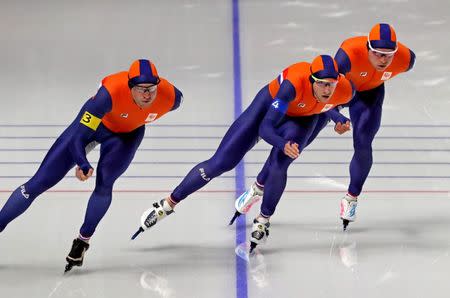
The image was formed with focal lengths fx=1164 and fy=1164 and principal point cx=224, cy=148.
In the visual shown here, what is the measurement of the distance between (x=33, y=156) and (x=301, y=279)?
3.19m

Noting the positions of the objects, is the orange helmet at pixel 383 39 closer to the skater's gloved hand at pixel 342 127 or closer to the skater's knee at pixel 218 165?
the skater's gloved hand at pixel 342 127

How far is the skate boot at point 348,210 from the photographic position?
9016mm

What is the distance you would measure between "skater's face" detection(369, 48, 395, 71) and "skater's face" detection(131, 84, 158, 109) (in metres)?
1.67

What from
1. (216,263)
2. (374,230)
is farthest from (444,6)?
(216,263)

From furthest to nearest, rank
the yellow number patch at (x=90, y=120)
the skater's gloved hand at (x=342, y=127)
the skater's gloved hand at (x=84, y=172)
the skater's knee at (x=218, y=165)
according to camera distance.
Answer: the skater's knee at (x=218, y=165), the skater's gloved hand at (x=342, y=127), the yellow number patch at (x=90, y=120), the skater's gloved hand at (x=84, y=172)

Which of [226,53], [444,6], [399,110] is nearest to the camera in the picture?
[399,110]

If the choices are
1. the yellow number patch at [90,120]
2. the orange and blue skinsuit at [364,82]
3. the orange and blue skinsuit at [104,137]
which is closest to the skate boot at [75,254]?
the orange and blue skinsuit at [104,137]

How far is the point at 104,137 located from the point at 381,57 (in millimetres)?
2082

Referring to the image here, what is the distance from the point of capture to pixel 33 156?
1029 cm

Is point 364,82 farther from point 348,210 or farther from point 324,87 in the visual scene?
point 348,210

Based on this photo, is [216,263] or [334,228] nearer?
[216,263]

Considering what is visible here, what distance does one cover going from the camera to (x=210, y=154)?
1037cm

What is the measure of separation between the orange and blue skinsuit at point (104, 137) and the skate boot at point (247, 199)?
3.72 feet

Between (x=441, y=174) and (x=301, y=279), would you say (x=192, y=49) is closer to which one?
(x=441, y=174)
